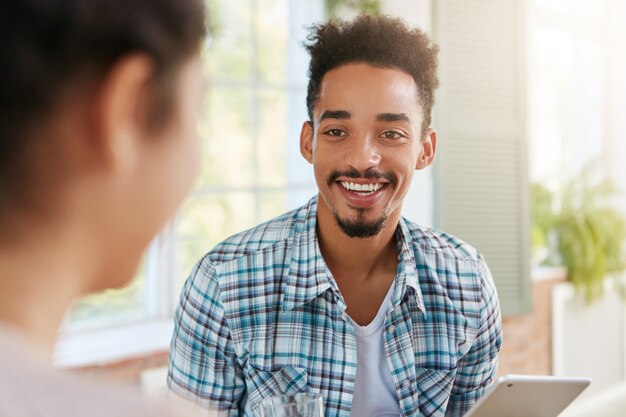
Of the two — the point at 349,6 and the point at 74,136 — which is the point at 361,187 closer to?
the point at 74,136

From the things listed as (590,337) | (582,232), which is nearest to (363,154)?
(582,232)

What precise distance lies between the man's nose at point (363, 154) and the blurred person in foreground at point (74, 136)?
127 centimetres

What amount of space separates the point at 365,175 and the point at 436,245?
317mm

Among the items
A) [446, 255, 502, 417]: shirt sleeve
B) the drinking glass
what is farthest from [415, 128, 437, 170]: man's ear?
the drinking glass

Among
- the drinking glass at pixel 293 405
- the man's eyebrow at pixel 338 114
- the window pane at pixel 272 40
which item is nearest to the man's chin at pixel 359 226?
the man's eyebrow at pixel 338 114

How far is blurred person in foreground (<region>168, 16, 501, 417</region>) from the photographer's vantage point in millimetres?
1744

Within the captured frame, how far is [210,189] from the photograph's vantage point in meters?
→ 3.12

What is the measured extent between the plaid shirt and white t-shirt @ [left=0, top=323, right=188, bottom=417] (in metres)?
1.31

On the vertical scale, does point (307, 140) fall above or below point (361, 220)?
above

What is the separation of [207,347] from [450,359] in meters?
0.55

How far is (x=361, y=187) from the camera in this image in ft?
5.82

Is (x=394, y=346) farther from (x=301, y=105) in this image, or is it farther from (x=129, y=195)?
(x=301, y=105)

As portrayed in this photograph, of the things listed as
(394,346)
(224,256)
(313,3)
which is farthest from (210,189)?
(394,346)

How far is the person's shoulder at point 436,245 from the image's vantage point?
6.38ft
